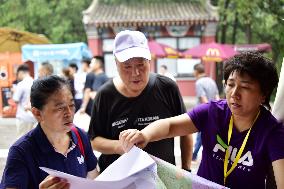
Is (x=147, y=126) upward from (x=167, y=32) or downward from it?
upward

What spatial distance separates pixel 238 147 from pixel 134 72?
2.55 feet

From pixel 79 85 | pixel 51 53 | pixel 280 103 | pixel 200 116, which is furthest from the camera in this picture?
pixel 51 53

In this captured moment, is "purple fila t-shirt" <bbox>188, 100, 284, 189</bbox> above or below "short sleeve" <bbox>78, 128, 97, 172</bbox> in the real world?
above

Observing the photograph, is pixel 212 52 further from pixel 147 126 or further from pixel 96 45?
pixel 147 126

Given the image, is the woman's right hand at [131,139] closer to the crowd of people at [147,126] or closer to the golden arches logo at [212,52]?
the crowd of people at [147,126]

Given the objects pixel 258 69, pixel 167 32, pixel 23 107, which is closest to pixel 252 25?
pixel 167 32

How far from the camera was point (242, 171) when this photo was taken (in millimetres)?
1623

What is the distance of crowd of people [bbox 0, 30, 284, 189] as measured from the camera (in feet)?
5.32

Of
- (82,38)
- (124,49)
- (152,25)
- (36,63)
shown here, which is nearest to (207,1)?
(152,25)

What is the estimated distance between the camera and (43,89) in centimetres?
188

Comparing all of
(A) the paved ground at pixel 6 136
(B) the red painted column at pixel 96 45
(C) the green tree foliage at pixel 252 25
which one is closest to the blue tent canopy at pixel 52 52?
(A) the paved ground at pixel 6 136

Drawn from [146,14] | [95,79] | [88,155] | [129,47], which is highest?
[146,14]

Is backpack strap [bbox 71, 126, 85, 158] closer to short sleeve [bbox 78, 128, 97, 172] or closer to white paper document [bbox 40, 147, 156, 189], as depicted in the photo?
short sleeve [bbox 78, 128, 97, 172]

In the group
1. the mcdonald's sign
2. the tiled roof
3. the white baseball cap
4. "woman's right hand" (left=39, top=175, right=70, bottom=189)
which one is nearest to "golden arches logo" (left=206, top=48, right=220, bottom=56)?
the mcdonald's sign
